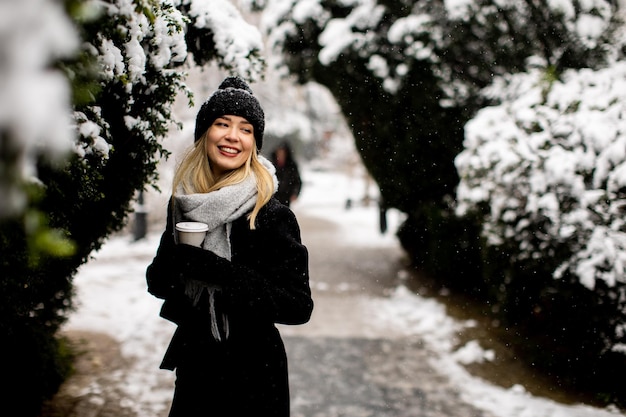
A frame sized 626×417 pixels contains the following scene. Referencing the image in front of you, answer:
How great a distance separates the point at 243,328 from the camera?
6.36 feet

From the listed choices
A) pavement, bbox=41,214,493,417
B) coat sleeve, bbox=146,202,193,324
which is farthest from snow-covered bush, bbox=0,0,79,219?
pavement, bbox=41,214,493,417

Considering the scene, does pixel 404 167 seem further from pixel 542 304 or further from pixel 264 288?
pixel 264 288

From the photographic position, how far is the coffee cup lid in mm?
1692

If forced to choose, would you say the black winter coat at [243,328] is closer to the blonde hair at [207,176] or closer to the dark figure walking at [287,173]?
the blonde hair at [207,176]

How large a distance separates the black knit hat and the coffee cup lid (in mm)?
551

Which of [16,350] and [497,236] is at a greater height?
[497,236]

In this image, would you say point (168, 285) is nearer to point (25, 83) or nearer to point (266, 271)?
point (266, 271)

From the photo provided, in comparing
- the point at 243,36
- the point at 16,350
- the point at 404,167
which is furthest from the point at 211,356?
the point at 404,167

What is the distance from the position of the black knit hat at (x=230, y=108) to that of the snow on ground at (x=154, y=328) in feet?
7.97

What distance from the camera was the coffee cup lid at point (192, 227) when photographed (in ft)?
5.55

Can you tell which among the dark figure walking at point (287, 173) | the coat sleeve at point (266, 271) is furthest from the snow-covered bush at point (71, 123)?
the dark figure walking at point (287, 173)

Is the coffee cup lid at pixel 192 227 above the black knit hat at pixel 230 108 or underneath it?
underneath

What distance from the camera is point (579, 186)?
381 centimetres

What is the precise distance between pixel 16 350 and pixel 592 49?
6.96 m
